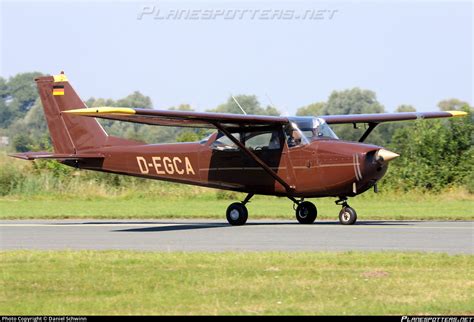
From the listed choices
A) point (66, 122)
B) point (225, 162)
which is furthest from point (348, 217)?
point (66, 122)

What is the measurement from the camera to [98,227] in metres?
21.5

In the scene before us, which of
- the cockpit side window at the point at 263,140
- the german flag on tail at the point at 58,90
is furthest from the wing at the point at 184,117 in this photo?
the german flag on tail at the point at 58,90

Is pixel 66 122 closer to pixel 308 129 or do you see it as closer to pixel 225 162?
pixel 225 162

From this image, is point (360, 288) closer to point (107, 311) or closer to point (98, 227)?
point (107, 311)

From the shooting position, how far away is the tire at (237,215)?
2167 centimetres

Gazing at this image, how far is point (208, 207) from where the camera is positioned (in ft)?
94.1

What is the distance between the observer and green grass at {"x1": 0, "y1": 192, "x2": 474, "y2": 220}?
25.0 metres

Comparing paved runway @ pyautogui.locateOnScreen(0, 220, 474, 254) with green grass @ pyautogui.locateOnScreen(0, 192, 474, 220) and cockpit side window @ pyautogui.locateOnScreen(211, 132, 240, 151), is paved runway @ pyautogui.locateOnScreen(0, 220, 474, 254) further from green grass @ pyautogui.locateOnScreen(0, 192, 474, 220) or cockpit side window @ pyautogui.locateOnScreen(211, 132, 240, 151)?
green grass @ pyautogui.locateOnScreen(0, 192, 474, 220)

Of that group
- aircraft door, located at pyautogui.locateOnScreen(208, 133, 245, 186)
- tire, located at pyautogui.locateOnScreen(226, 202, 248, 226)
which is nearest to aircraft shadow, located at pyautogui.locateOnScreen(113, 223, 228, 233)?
tire, located at pyautogui.locateOnScreen(226, 202, 248, 226)

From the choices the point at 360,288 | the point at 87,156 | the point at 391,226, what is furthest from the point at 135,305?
the point at 87,156

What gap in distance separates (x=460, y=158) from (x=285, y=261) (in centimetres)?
2440

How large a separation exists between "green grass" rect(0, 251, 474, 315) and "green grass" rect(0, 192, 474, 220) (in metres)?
10.2

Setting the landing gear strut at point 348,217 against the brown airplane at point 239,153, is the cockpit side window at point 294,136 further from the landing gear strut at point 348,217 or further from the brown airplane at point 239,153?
the landing gear strut at point 348,217

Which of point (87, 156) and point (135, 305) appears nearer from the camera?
point (135, 305)
